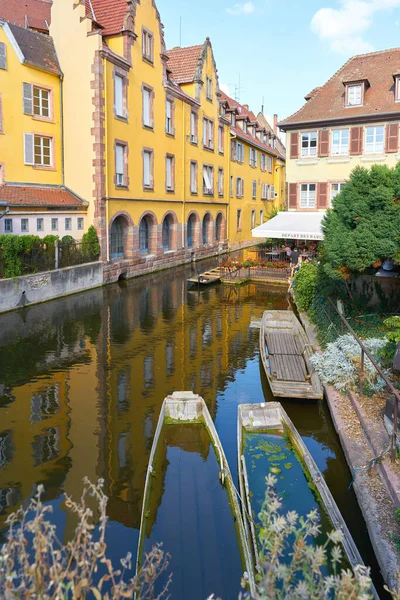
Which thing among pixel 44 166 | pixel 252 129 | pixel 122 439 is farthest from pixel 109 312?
pixel 252 129

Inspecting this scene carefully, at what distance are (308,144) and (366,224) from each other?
693 inches

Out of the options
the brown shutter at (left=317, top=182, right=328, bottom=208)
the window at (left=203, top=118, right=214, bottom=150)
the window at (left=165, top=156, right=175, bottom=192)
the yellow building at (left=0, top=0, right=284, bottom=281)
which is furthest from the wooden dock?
the window at (left=203, top=118, right=214, bottom=150)

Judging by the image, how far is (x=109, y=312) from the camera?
21.2 metres

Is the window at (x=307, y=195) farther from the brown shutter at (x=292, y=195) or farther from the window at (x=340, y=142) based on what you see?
the window at (x=340, y=142)

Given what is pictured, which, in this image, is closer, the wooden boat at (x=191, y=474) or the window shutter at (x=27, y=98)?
the wooden boat at (x=191, y=474)

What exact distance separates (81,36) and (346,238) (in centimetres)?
1843

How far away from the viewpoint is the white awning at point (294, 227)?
2688cm

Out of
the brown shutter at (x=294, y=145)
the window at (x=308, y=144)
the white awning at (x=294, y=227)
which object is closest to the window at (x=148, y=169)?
the white awning at (x=294, y=227)

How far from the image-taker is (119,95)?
90.8ft

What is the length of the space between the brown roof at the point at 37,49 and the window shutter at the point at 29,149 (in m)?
3.17

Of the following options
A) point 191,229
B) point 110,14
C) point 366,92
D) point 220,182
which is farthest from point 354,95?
point 220,182

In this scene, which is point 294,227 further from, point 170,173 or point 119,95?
point 119,95

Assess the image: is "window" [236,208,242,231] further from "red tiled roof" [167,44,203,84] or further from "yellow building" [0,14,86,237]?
"yellow building" [0,14,86,237]

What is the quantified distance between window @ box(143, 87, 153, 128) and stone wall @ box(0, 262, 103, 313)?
9379mm
